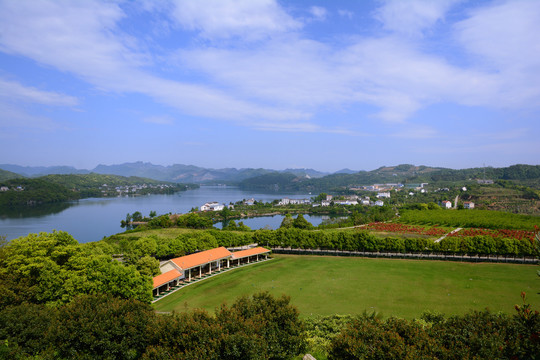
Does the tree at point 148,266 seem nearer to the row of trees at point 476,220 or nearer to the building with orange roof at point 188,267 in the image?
the building with orange roof at point 188,267

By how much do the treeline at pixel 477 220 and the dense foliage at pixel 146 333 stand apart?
41.0 meters

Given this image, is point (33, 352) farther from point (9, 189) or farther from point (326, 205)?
point (9, 189)

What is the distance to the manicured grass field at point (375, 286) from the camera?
17.7 meters

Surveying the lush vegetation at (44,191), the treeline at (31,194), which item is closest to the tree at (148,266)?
the lush vegetation at (44,191)

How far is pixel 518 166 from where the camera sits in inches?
4759

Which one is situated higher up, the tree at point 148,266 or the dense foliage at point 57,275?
the dense foliage at point 57,275

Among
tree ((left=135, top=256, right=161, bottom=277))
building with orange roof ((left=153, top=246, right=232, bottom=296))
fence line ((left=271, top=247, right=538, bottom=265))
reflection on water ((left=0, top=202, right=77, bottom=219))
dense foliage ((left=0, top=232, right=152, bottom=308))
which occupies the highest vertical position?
dense foliage ((left=0, top=232, right=152, bottom=308))

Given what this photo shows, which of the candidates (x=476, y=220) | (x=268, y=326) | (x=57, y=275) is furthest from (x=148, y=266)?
(x=476, y=220)

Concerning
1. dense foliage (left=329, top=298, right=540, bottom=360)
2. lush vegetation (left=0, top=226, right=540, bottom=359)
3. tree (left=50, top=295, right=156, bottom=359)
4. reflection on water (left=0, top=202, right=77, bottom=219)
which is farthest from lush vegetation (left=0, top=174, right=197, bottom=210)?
dense foliage (left=329, top=298, right=540, bottom=360)

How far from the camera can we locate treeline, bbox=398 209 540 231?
131ft

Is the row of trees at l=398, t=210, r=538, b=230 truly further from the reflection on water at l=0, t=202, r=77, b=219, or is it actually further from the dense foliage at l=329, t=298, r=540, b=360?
the reflection on water at l=0, t=202, r=77, b=219

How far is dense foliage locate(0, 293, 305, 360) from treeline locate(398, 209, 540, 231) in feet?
134

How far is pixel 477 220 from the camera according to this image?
44.5m

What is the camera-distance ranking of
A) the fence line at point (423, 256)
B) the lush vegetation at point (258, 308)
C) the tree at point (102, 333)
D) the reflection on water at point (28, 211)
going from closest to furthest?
the lush vegetation at point (258, 308)
the tree at point (102, 333)
the fence line at point (423, 256)
the reflection on water at point (28, 211)
